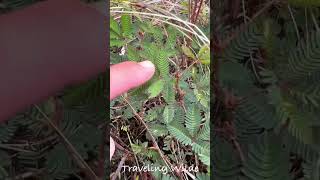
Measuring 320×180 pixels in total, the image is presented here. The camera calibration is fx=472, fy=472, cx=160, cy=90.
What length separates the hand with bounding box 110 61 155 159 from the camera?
631 millimetres

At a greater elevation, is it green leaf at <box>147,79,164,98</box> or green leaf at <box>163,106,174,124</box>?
green leaf at <box>147,79,164,98</box>

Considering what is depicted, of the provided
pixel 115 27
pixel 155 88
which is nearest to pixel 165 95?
pixel 155 88

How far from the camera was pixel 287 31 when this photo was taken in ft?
2.10

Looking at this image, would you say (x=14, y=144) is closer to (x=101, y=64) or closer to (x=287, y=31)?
(x=101, y=64)

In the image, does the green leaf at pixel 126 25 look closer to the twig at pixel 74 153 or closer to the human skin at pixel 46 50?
the human skin at pixel 46 50

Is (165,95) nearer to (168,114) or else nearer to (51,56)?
(168,114)

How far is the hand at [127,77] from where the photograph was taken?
2.07ft

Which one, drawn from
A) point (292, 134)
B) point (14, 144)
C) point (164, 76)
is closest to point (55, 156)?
point (14, 144)

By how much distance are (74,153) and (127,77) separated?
0.40ft

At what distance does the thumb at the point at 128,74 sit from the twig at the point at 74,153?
0.09 meters

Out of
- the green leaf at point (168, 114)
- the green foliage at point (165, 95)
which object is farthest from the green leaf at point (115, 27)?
the green leaf at point (168, 114)

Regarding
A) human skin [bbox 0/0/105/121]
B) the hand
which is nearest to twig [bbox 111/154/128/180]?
the hand

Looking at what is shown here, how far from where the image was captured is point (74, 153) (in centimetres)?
63

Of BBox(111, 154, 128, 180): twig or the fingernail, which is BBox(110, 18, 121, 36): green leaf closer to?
the fingernail
